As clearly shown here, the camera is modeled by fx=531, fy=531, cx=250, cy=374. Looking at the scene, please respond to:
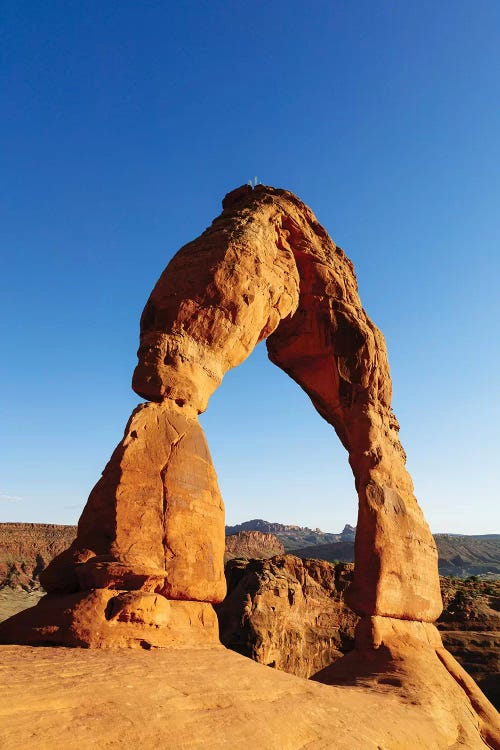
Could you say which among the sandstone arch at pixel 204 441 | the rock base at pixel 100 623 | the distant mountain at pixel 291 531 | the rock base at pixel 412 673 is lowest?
the rock base at pixel 412 673

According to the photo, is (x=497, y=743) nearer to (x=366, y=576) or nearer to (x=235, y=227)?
(x=366, y=576)

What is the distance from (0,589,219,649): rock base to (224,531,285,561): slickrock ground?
4720 cm

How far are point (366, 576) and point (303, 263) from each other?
6.92 metres

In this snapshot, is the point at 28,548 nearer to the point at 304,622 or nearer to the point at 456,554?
the point at 304,622

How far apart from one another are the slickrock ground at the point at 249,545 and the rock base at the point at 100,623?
47.2 metres

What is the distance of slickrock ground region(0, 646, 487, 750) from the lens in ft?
10.2

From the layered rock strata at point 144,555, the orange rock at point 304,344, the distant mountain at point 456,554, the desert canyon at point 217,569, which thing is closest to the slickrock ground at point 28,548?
the distant mountain at point 456,554

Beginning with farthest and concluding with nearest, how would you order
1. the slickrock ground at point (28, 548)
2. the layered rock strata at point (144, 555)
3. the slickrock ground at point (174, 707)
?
1. the slickrock ground at point (28, 548)
2. the layered rock strata at point (144, 555)
3. the slickrock ground at point (174, 707)

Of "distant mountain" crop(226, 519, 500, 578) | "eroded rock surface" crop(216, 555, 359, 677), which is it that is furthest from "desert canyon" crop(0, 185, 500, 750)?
"distant mountain" crop(226, 519, 500, 578)

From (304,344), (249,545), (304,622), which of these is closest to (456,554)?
(249,545)

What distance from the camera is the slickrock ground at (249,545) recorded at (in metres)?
55.6

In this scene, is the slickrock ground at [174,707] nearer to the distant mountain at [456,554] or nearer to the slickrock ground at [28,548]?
the slickrock ground at [28,548]

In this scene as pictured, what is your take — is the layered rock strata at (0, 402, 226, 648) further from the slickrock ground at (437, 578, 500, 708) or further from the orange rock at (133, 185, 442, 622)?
the slickrock ground at (437, 578, 500, 708)

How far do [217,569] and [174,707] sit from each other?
292 centimetres
